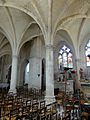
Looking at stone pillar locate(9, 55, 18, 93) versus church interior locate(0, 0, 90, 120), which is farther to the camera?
stone pillar locate(9, 55, 18, 93)

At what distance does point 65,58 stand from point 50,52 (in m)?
8.87

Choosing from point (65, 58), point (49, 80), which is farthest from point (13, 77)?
point (65, 58)

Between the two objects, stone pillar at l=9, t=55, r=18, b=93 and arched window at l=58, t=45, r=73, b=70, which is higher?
arched window at l=58, t=45, r=73, b=70

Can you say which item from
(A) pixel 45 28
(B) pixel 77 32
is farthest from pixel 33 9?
(B) pixel 77 32

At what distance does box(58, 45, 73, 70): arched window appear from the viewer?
59.7ft

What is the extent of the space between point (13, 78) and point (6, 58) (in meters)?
13.5

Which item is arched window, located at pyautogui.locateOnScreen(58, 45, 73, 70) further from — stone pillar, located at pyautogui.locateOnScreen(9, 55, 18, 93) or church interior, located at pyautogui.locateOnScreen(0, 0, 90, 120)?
stone pillar, located at pyautogui.locateOnScreen(9, 55, 18, 93)

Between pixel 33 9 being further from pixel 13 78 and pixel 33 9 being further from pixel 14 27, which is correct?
pixel 13 78

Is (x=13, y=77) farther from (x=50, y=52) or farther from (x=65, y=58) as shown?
(x=65, y=58)

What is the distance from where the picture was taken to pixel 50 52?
10.2 meters

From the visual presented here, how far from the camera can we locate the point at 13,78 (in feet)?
45.7

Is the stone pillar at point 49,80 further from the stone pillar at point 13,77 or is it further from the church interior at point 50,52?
the stone pillar at point 13,77

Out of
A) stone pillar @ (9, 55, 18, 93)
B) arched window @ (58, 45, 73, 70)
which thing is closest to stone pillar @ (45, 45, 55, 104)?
stone pillar @ (9, 55, 18, 93)

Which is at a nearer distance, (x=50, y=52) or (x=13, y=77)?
(x=50, y=52)
